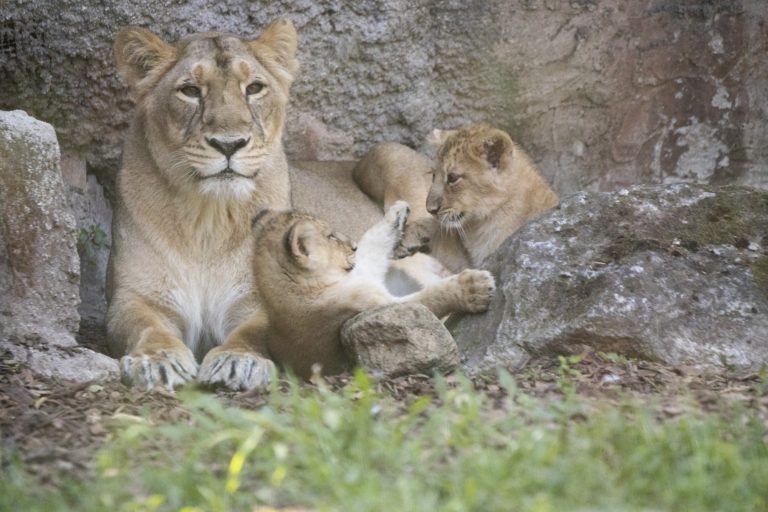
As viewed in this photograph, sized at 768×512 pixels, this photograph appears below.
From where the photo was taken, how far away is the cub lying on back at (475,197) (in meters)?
6.31

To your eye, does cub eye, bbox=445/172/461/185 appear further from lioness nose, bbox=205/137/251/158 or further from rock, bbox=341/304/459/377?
rock, bbox=341/304/459/377

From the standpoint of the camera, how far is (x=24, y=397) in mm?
4605

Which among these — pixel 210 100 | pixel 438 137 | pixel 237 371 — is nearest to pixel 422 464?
pixel 237 371

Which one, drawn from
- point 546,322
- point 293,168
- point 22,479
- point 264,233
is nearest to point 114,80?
point 293,168

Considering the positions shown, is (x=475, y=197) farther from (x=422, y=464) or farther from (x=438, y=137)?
(x=422, y=464)

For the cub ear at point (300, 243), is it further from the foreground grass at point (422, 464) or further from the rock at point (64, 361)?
the foreground grass at point (422, 464)

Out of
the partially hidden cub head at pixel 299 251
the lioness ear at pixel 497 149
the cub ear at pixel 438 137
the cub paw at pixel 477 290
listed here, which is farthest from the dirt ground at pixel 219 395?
the cub ear at pixel 438 137

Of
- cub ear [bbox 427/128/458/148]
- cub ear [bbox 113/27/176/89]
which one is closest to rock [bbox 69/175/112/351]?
cub ear [bbox 113/27/176/89]

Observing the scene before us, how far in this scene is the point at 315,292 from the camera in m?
5.37

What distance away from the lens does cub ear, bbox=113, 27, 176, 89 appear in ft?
19.0

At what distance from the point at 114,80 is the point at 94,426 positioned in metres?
3.04

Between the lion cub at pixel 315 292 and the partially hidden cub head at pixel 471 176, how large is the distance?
80cm

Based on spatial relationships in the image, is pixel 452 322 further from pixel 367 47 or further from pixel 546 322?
pixel 367 47

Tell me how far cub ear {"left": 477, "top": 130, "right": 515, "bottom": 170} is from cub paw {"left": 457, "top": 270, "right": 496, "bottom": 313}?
1092 millimetres
